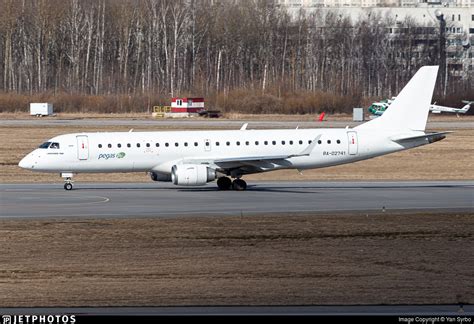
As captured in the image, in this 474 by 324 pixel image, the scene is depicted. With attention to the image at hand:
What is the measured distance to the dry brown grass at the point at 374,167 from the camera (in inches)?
2105

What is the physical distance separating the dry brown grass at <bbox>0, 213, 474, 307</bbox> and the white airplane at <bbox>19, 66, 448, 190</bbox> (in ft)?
34.9

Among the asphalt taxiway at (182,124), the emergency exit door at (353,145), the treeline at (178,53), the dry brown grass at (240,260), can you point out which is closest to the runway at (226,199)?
the emergency exit door at (353,145)

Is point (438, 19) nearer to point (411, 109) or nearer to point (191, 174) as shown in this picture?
point (411, 109)

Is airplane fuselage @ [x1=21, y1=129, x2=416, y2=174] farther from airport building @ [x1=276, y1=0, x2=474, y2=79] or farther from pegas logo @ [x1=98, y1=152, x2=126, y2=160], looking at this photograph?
airport building @ [x1=276, y1=0, x2=474, y2=79]

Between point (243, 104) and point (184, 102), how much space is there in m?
6.50

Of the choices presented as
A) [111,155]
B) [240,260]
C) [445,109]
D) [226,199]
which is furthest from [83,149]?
[445,109]

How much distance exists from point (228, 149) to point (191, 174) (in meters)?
3.10

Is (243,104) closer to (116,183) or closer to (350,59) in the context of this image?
(350,59)

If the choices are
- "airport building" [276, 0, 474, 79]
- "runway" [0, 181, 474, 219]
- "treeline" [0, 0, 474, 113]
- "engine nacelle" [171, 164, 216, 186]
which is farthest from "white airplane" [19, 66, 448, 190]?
"airport building" [276, 0, 474, 79]

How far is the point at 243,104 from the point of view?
101m

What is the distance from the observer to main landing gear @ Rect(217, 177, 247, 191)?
45.6 metres

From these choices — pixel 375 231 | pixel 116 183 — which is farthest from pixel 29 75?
pixel 375 231

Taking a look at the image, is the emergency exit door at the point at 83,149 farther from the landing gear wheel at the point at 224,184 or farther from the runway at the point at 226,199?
the landing gear wheel at the point at 224,184

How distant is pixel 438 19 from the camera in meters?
169
